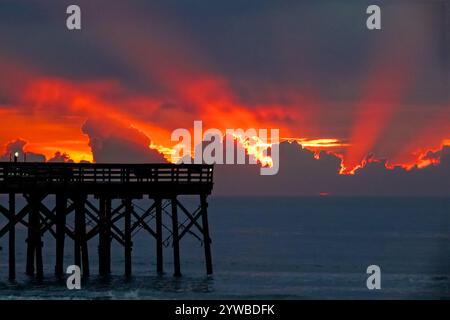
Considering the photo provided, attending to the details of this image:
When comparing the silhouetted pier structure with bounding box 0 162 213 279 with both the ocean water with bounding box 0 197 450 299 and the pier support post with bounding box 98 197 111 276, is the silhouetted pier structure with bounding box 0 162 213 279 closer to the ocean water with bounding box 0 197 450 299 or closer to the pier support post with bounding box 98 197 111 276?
the pier support post with bounding box 98 197 111 276

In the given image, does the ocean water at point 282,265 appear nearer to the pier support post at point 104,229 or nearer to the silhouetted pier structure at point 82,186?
the pier support post at point 104,229

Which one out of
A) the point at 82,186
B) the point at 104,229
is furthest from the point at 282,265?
the point at 82,186

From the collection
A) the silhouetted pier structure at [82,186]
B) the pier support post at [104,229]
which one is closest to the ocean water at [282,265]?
the pier support post at [104,229]

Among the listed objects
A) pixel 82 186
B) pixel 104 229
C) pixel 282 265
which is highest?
pixel 82 186

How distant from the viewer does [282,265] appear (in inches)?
→ 3012

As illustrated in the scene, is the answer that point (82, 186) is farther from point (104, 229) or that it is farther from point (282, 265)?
point (282, 265)

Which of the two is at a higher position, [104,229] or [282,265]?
[104,229]

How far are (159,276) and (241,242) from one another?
181ft

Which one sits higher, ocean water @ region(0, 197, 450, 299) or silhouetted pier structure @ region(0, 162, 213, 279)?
silhouetted pier structure @ region(0, 162, 213, 279)

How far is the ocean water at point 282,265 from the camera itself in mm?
47969

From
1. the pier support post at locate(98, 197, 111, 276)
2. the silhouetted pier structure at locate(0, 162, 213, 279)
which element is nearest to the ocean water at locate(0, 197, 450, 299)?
the pier support post at locate(98, 197, 111, 276)

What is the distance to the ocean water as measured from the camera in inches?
1889
